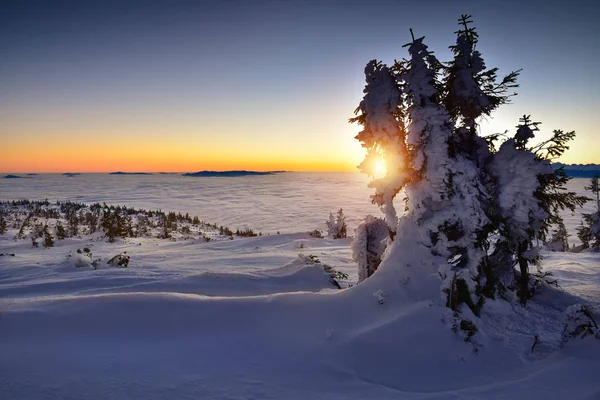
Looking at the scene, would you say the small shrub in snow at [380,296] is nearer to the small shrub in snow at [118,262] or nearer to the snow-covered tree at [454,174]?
the snow-covered tree at [454,174]

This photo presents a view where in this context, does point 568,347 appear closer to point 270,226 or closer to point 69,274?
point 69,274

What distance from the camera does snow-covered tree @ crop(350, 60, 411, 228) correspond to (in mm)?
6324

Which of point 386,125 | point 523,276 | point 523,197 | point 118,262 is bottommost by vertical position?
point 118,262

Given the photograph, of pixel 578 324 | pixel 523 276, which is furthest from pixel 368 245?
pixel 578 324

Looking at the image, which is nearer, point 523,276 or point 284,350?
point 284,350

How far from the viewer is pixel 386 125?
20.7ft

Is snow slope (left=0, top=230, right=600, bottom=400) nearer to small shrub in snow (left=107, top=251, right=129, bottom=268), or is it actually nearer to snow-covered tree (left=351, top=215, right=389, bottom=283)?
snow-covered tree (left=351, top=215, right=389, bottom=283)

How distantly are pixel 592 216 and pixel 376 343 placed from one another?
74.9 feet

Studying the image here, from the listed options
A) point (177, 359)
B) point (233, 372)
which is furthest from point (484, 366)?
point (177, 359)

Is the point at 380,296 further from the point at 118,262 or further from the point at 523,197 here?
the point at 118,262

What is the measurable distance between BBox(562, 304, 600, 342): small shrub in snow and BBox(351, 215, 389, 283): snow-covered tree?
4002mm

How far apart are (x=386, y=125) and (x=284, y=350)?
432cm

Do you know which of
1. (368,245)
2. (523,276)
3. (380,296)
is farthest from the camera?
(368,245)

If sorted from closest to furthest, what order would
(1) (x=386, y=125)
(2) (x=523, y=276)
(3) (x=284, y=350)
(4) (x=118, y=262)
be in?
(3) (x=284, y=350), (1) (x=386, y=125), (2) (x=523, y=276), (4) (x=118, y=262)
